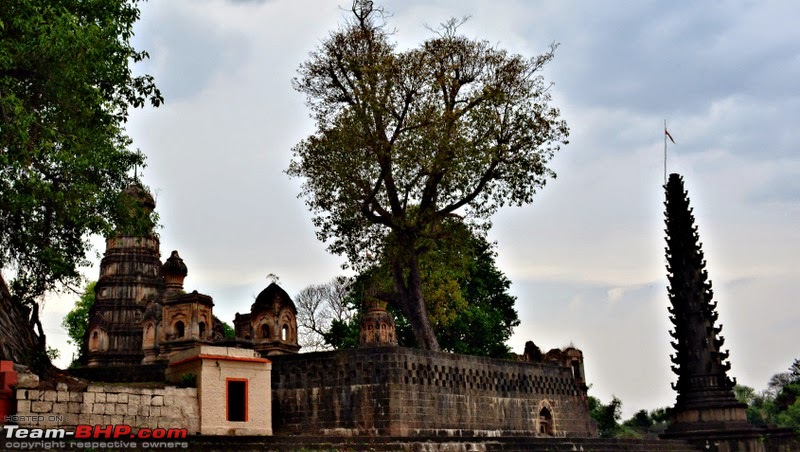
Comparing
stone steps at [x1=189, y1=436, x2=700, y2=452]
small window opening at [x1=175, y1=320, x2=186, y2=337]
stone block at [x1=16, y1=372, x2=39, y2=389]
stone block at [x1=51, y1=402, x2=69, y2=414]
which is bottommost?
stone steps at [x1=189, y1=436, x2=700, y2=452]

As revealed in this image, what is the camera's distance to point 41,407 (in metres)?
16.5

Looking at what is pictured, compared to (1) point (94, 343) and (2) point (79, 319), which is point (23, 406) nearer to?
(1) point (94, 343)

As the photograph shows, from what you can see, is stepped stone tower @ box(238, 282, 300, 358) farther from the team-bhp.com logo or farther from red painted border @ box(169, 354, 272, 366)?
the team-bhp.com logo

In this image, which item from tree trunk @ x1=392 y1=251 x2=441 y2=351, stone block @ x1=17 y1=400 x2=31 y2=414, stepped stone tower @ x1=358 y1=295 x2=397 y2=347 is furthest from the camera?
stepped stone tower @ x1=358 y1=295 x2=397 y2=347

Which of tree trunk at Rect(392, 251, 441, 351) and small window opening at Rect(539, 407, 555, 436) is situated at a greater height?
tree trunk at Rect(392, 251, 441, 351)

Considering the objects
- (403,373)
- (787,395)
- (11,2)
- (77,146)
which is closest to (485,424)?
(403,373)

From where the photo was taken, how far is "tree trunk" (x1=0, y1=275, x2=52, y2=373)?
1856 centimetres

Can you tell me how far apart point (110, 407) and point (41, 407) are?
1532mm

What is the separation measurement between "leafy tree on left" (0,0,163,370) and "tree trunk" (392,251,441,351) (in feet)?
29.2

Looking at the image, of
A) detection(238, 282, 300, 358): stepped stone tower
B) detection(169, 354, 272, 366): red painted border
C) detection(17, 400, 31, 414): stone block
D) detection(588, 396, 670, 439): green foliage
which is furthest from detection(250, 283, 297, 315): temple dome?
detection(588, 396, 670, 439): green foliage

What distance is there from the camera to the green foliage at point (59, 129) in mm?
17891

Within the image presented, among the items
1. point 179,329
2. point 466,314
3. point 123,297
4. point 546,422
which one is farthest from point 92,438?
point 466,314

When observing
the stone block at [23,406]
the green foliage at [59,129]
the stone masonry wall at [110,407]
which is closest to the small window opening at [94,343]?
the green foliage at [59,129]

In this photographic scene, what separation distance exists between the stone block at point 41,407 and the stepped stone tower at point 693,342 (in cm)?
2094
